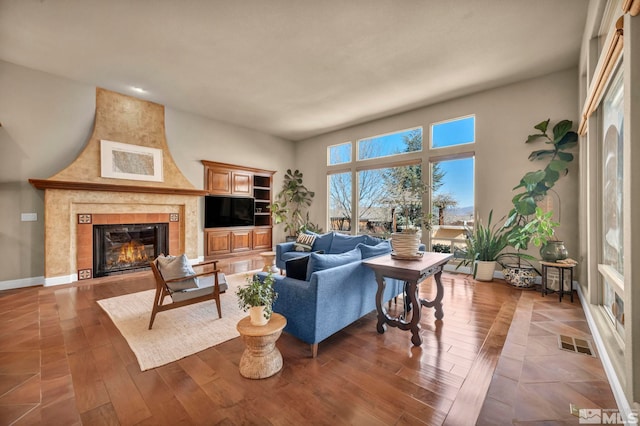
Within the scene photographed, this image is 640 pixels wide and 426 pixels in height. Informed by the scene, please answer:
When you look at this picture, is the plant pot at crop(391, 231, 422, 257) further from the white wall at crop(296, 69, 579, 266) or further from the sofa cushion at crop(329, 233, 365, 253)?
the white wall at crop(296, 69, 579, 266)

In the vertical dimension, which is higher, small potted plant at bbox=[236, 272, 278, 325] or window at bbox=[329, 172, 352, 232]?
window at bbox=[329, 172, 352, 232]

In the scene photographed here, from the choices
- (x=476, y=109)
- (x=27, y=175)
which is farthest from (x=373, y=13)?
(x=27, y=175)

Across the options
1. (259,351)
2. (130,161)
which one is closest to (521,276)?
(259,351)

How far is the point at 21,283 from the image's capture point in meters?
4.38

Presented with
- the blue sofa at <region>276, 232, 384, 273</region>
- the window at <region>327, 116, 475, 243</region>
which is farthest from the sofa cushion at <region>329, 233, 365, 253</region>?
the window at <region>327, 116, 475, 243</region>

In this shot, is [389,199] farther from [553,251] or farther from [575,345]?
[575,345]

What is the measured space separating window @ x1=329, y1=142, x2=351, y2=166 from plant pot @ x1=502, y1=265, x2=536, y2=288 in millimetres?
4528

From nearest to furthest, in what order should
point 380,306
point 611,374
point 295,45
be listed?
1. point 611,374
2. point 380,306
3. point 295,45

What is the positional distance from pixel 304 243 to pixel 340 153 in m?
3.48

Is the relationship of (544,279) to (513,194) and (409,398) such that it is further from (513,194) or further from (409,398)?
(409,398)

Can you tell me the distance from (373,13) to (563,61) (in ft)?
11.0

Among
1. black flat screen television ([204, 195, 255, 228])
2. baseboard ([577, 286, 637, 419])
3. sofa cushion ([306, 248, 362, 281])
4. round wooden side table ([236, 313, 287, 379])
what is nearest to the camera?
baseboard ([577, 286, 637, 419])

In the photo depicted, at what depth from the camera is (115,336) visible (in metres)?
2.67

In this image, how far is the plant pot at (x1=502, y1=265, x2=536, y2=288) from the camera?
4.25 m
